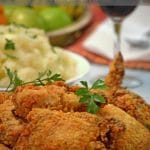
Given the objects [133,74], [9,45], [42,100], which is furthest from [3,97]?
[133,74]

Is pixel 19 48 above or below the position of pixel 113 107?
above

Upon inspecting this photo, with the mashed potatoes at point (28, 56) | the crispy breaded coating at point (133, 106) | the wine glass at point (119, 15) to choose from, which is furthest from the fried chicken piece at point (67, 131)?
the wine glass at point (119, 15)

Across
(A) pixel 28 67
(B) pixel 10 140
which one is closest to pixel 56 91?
(B) pixel 10 140

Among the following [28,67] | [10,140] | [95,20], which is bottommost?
[10,140]

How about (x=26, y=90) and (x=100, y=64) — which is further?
(x=100, y=64)

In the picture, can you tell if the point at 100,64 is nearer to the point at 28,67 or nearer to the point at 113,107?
the point at 28,67

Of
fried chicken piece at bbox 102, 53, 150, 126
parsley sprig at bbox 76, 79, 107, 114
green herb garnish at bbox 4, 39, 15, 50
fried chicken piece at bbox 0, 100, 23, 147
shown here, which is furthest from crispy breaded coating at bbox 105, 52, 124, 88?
green herb garnish at bbox 4, 39, 15, 50
